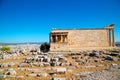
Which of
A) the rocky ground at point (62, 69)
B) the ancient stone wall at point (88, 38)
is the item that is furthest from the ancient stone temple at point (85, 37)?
the rocky ground at point (62, 69)

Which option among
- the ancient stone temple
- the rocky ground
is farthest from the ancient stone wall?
the rocky ground

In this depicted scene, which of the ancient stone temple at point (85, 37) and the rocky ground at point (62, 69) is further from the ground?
the ancient stone temple at point (85, 37)

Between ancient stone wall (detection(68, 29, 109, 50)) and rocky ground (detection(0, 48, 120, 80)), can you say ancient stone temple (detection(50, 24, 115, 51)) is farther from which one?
rocky ground (detection(0, 48, 120, 80))

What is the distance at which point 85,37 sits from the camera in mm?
41531

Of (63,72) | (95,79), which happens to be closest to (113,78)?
(95,79)

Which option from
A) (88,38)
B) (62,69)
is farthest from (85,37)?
(62,69)

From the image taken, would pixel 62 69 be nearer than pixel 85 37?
Yes

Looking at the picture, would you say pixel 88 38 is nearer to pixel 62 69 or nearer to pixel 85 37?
pixel 85 37

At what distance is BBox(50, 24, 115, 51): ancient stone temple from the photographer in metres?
40.4

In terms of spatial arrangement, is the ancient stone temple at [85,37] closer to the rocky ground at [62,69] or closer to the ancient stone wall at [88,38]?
the ancient stone wall at [88,38]

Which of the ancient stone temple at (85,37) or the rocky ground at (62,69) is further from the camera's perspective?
the ancient stone temple at (85,37)

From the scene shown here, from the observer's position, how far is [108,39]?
41125mm

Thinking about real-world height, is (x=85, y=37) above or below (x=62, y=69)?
above

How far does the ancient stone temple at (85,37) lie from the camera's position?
40406 mm
